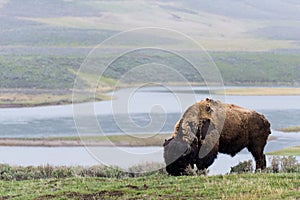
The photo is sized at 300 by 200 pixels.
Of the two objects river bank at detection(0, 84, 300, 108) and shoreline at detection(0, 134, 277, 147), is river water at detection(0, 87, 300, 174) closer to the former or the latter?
shoreline at detection(0, 134, 277, 147)

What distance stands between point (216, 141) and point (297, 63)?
95.5 m

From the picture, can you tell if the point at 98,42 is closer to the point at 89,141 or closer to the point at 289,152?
the point at 89,141

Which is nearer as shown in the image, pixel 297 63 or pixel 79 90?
pixel 79 90

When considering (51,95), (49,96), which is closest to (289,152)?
(49,96)

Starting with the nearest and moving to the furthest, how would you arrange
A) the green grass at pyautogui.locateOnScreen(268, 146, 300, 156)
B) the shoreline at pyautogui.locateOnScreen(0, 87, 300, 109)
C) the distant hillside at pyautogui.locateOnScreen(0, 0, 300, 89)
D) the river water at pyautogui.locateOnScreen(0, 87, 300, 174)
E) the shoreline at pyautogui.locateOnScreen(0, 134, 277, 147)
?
the river water at pyautogui.locateOnScreen(0, 87, 300, 174)
the green grass at pyautogui.locateOnScreen(268, 146, 300, 156)
the shoreline at pyautogui.locateOnScreen(0, 134, 277, 147)
the shoreline at pyautogui.locateOnScreen(0, 87, 300, 109)
the distant hillside at pyautogui.locateOnScreen(0, 0, 300, 89)

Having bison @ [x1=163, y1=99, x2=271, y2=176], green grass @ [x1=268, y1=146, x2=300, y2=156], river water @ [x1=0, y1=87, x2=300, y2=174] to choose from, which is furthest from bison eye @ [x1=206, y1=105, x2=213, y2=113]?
green grass @ [x1=268, y1=146, x2=300, y2=156]

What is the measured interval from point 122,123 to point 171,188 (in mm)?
23169

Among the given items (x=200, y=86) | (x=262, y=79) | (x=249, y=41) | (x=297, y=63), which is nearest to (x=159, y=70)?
(x=200, y=86)

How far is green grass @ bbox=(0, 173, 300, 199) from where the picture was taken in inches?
553

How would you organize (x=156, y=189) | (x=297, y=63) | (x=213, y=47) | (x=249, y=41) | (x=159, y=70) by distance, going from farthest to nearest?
1. (x=249, y=41)
2. (x=213, y=47)
3. (x=297, y=63)
4. (x=159, y=70)
5. (x=156, y=189)

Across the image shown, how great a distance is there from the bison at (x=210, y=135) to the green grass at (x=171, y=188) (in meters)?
0.70

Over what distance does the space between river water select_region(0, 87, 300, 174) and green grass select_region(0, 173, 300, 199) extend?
359 inches

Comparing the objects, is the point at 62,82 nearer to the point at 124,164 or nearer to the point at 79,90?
the point at 79,90

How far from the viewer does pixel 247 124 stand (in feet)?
62.1
